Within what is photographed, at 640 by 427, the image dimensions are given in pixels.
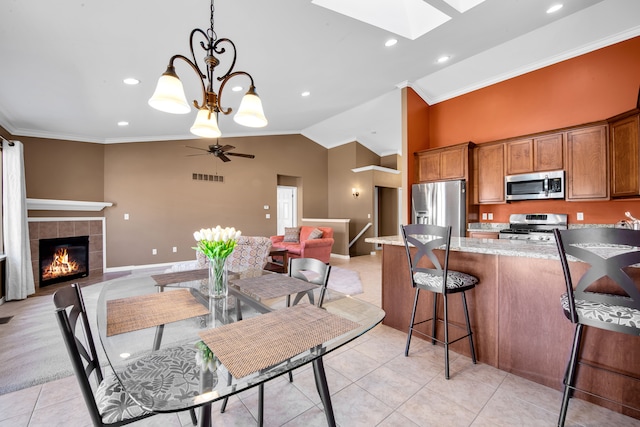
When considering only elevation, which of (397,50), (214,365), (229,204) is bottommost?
(214,365)

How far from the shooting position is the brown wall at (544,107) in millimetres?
3350

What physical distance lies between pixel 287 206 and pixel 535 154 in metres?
5.93

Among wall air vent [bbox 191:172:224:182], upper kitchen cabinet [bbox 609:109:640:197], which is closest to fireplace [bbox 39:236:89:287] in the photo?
wall air vent [bbox 191:172:224:182]

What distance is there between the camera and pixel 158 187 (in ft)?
19.2

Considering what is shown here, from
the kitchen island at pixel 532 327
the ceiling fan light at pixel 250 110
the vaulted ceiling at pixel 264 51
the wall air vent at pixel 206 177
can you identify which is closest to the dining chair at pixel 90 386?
the ceiling fan light at pixel 250 110

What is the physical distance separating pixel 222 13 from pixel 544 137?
14.0 feet

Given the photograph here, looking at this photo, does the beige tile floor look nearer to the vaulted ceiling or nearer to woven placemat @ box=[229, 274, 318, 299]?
woven placemat @ box=[229, 274, 318, 299]

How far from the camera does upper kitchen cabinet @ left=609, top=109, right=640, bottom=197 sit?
290 cm

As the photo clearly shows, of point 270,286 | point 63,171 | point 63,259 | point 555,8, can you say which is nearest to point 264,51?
point 270,286

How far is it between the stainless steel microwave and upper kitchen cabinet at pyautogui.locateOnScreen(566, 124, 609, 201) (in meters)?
0.10

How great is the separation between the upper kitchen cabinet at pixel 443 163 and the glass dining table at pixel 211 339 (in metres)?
3.69

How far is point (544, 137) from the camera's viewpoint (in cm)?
375

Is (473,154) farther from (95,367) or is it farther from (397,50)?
(95,367)

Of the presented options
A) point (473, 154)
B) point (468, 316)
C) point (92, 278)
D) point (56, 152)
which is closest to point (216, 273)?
point (468, 316)
